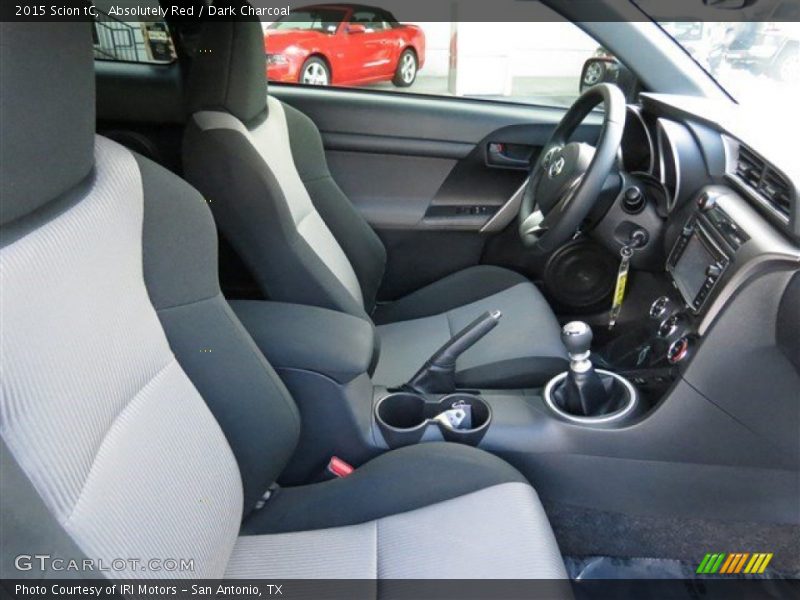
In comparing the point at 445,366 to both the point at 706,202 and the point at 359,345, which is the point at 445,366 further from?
the point at 706,202

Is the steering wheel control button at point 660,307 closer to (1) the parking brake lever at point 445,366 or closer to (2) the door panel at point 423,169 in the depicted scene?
(1) the parking brake lever at point 445,366

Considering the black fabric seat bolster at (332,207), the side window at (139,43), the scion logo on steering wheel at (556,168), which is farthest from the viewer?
the side window at (139,43)

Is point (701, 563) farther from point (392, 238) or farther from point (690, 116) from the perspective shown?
point (392, 238)

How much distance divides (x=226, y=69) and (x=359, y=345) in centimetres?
63

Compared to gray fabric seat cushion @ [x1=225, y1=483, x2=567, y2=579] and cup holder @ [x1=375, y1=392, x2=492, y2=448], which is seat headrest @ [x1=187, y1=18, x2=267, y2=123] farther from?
gray fabric seat cushion @ [x1=225, y1=483, x2=567, y2=579]

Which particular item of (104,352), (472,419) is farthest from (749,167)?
(104,352)

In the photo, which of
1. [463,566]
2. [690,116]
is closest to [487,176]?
[690,116]

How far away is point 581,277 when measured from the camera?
1915 mm

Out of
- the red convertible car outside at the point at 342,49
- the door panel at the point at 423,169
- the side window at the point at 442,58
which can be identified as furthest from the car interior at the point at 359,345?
the red convertible car outside at the point at 342,49

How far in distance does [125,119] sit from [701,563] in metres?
1.85

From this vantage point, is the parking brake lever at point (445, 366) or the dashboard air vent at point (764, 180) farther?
the parking brake lever at point (445, 366)

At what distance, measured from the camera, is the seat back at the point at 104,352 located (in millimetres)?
606

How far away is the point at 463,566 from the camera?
943 mm

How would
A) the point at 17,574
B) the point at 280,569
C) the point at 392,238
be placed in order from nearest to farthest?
the point at 17,574, the point at 280,569, the point at 392,238
